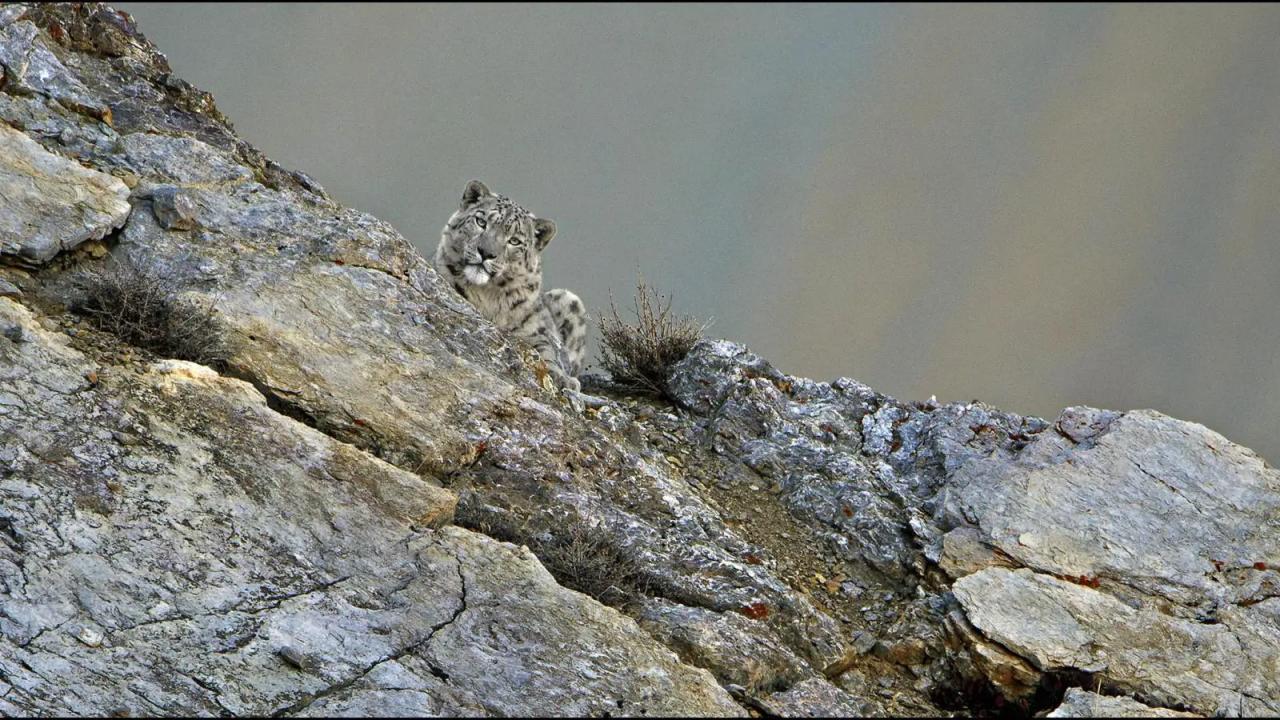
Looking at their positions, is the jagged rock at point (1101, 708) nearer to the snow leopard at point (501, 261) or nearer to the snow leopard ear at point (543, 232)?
the snow leopard at point (501, 261)

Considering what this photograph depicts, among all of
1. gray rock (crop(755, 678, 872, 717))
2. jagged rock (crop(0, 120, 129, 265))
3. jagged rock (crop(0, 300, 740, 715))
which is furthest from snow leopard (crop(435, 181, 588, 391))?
gray rock (crop(755, 678, 872, 717))

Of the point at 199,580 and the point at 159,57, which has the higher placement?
the point at 159,57

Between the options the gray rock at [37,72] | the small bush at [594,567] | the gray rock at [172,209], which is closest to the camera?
the small bush at [594,567]

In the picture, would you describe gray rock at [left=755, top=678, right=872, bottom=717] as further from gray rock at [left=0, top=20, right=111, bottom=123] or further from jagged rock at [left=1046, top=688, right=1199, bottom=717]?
gray rock at [left=0, top=20, right=111, bottom=123]

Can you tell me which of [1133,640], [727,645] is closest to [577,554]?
[727,645]

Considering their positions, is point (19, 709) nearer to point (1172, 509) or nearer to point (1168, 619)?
point (1168, 619)

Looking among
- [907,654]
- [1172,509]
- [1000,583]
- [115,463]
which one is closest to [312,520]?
[115,463]

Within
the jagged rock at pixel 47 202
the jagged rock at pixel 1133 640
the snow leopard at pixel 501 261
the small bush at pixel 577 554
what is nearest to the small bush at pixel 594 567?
the small bush at pixel 577 554

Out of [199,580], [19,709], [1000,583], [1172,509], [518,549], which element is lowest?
[19,709]
